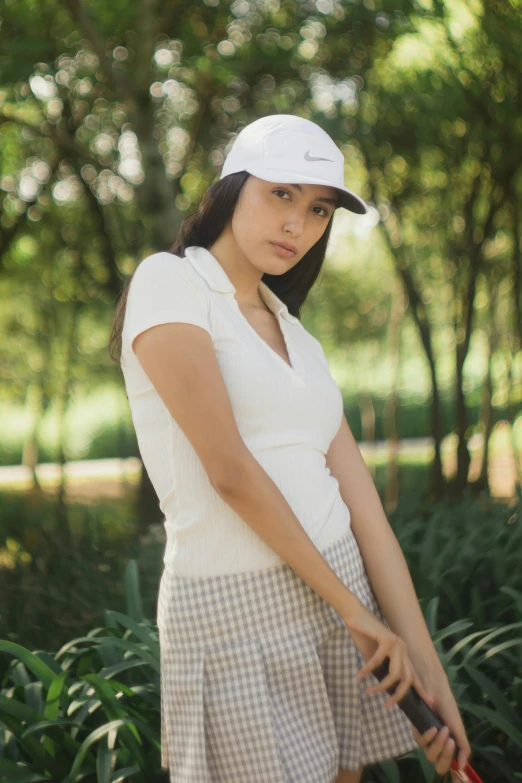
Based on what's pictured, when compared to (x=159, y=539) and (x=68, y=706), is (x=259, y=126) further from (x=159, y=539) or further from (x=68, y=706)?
(x=159, y=539)

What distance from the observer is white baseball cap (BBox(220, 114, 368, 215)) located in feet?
5.11

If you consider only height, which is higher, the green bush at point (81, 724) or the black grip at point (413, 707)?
the black grip at point (413, 707)

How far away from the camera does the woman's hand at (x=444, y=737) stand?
1.49 meters

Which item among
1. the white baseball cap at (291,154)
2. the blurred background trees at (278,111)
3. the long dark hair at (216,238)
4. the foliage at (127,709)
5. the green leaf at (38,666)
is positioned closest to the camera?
the white baseball cap at (291,154)

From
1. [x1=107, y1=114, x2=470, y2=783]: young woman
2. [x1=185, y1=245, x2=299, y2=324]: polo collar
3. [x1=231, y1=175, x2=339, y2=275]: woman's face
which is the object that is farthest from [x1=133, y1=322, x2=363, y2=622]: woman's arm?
[x1=231, y1=175, x2=339, y2=275]: woman's face

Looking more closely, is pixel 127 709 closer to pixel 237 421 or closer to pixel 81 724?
pixel 81 724

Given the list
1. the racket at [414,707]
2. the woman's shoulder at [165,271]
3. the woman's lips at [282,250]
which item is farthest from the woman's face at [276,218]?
the racket at [414,707]

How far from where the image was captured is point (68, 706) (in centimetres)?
253

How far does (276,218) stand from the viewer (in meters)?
1.62

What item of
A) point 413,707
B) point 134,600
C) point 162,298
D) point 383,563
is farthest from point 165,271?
point 134,600

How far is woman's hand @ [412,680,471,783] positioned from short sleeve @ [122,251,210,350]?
0.73m

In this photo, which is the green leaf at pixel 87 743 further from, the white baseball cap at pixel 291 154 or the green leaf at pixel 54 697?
the white baseball cap at pixel 291 154

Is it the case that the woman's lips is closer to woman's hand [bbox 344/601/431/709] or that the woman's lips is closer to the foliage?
woman's hand [bbox 344/601/431/709]

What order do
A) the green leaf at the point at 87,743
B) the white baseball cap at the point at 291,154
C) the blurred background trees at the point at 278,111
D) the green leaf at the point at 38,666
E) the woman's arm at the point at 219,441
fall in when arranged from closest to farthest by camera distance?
the woman's arm at the point at 219,441 → the white baseball cap at the point at 291,154 → the green leaf at the point at 87,743 → the green leaf at the point at 38,666 → the blurred background trees at the point at 278,111
